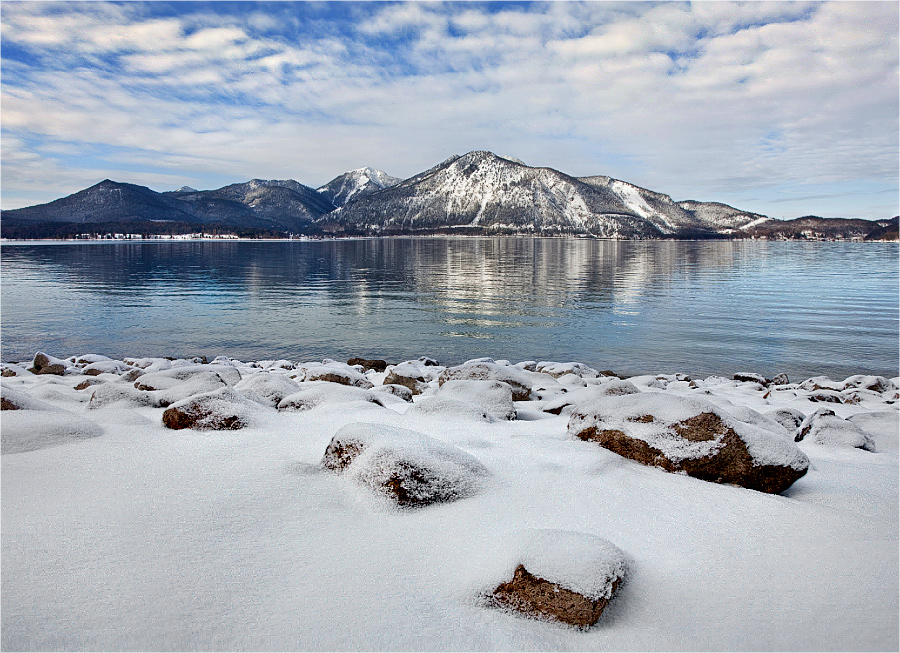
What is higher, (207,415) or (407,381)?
(207,415)

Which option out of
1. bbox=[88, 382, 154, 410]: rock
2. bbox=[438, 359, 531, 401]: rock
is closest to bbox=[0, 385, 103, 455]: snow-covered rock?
bbox=[88, 382, 154, 410]: rock

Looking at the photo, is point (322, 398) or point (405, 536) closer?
point (405, 536)

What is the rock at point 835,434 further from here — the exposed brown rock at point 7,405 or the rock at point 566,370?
the exposed brown rock at point 7,405

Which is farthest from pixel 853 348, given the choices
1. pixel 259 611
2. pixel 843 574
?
pixel 259 611

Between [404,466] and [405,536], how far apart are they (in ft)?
1.80

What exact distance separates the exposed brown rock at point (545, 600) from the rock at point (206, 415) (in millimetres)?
3303

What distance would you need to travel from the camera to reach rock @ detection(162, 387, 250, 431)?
192 inches

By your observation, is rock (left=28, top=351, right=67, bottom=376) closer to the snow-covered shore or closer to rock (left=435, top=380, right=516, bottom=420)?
the snow-covered shore

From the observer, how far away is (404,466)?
12.0 feet

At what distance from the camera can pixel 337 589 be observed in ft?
8.73

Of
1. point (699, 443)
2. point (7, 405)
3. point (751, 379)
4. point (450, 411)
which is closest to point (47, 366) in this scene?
point (7, 405)

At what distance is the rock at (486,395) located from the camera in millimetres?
6383

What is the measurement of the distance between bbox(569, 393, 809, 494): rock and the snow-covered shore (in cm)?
3

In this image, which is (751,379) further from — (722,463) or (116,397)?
(116,397)
